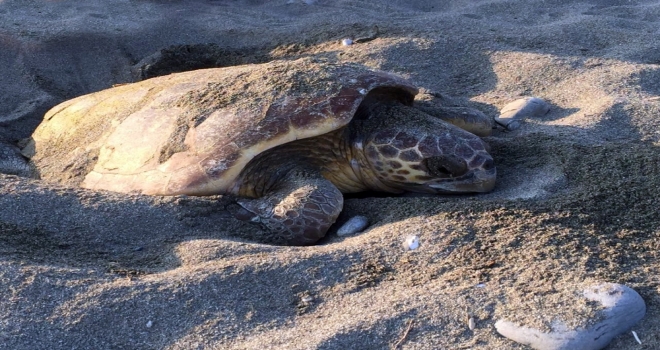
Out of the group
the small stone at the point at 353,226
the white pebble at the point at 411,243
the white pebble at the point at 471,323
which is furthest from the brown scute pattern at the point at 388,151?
the white pebble at the point at 471,323

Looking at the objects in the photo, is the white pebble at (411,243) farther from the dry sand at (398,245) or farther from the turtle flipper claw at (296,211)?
the turtle flipper claw at (296,211)

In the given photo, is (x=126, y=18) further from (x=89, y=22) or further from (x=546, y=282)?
(x=546, y=282)

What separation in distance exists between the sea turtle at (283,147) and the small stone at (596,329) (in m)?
0.94

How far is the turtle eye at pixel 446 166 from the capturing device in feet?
8.71

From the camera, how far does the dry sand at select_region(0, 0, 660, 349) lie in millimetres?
1699

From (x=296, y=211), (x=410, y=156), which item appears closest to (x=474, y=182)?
(x=410, y=156)

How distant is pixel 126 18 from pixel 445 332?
3819mm

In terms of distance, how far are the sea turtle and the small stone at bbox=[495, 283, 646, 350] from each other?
36.8 inches

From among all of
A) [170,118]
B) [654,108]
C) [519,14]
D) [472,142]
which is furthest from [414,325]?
[519,14]

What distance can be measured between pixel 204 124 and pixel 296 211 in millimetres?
572

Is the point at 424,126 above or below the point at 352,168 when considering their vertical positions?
above

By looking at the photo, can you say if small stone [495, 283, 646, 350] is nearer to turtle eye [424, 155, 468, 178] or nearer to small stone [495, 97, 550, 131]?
turtle eye [424, 155, 468, 178]

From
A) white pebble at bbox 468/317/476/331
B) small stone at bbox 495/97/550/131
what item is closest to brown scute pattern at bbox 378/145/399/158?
small stone at bbox 495/97/550/131

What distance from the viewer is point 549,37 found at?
170 inches
